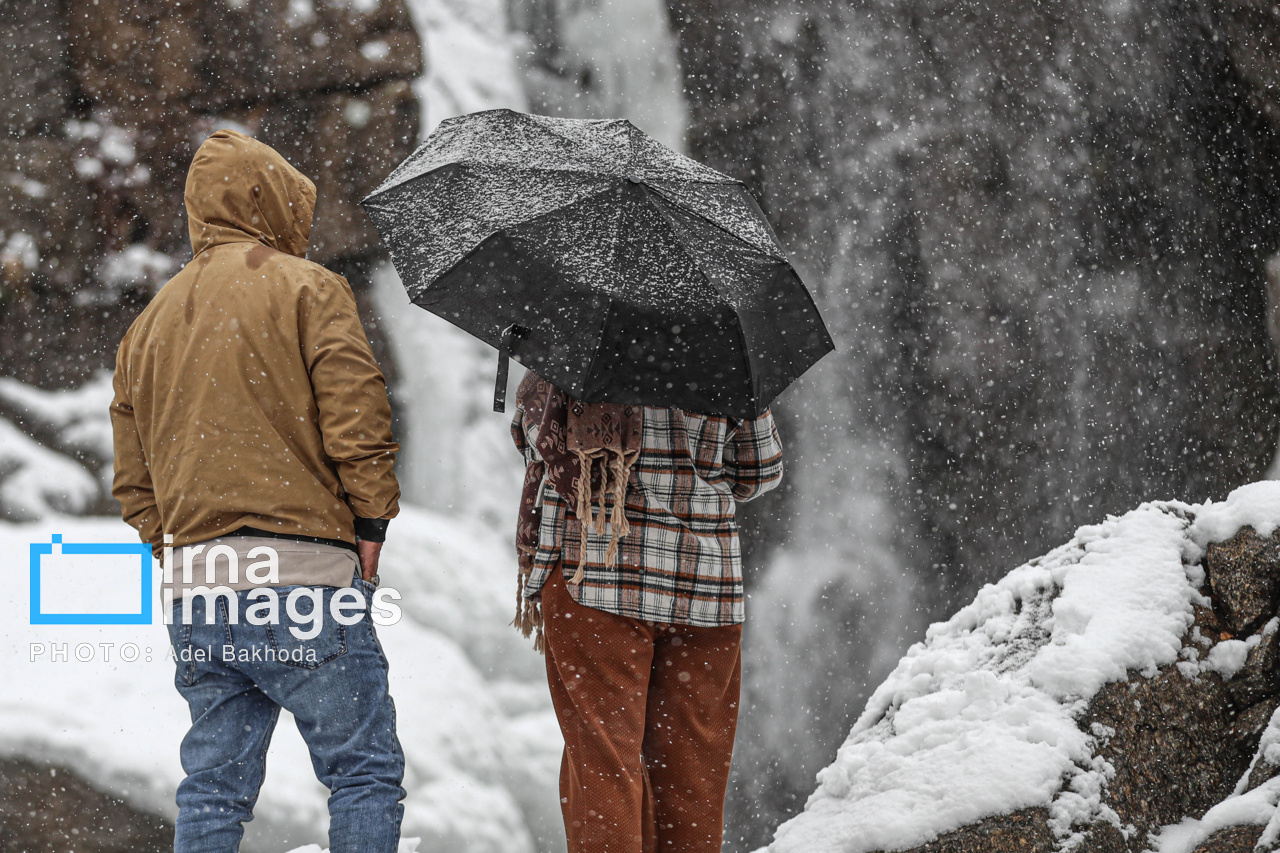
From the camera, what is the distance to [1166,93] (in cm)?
754

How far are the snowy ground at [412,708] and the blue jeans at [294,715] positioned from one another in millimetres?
3132

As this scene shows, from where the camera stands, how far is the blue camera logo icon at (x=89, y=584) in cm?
490

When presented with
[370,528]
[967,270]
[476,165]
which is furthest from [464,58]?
[370,528]

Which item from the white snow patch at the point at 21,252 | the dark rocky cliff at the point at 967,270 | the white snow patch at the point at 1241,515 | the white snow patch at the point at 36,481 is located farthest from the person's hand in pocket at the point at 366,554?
the dark rocky cliff at the point at 967,270

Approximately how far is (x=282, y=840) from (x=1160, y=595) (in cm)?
392

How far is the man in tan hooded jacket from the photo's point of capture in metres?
1.75

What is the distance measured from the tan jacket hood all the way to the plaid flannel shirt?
0.69m

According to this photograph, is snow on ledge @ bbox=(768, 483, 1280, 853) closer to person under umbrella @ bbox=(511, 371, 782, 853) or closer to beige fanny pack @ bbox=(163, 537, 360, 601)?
person under umbrella @ bbox=(511, 371, 782, 853)

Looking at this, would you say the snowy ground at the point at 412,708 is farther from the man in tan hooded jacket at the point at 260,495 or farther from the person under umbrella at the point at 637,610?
the person under umbrella at the point at 637,610

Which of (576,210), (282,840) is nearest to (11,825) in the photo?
(282,840)

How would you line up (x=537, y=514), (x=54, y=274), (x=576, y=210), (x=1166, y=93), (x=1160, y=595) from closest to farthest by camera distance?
1. (x=576, y=210)
2. (x=537, y=514)
3. (x=1160, y=595)
4. (x=54, y=274)
5. (x=1166, y=93)

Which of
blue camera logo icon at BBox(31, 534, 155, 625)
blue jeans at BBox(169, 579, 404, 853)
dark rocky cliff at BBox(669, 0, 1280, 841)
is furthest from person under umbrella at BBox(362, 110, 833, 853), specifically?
dark rocky cliff at BBox(669, 0, 1280, 841)

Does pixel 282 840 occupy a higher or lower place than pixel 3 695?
lower

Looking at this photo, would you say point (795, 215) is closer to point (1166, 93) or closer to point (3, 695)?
point (1166, 93)
